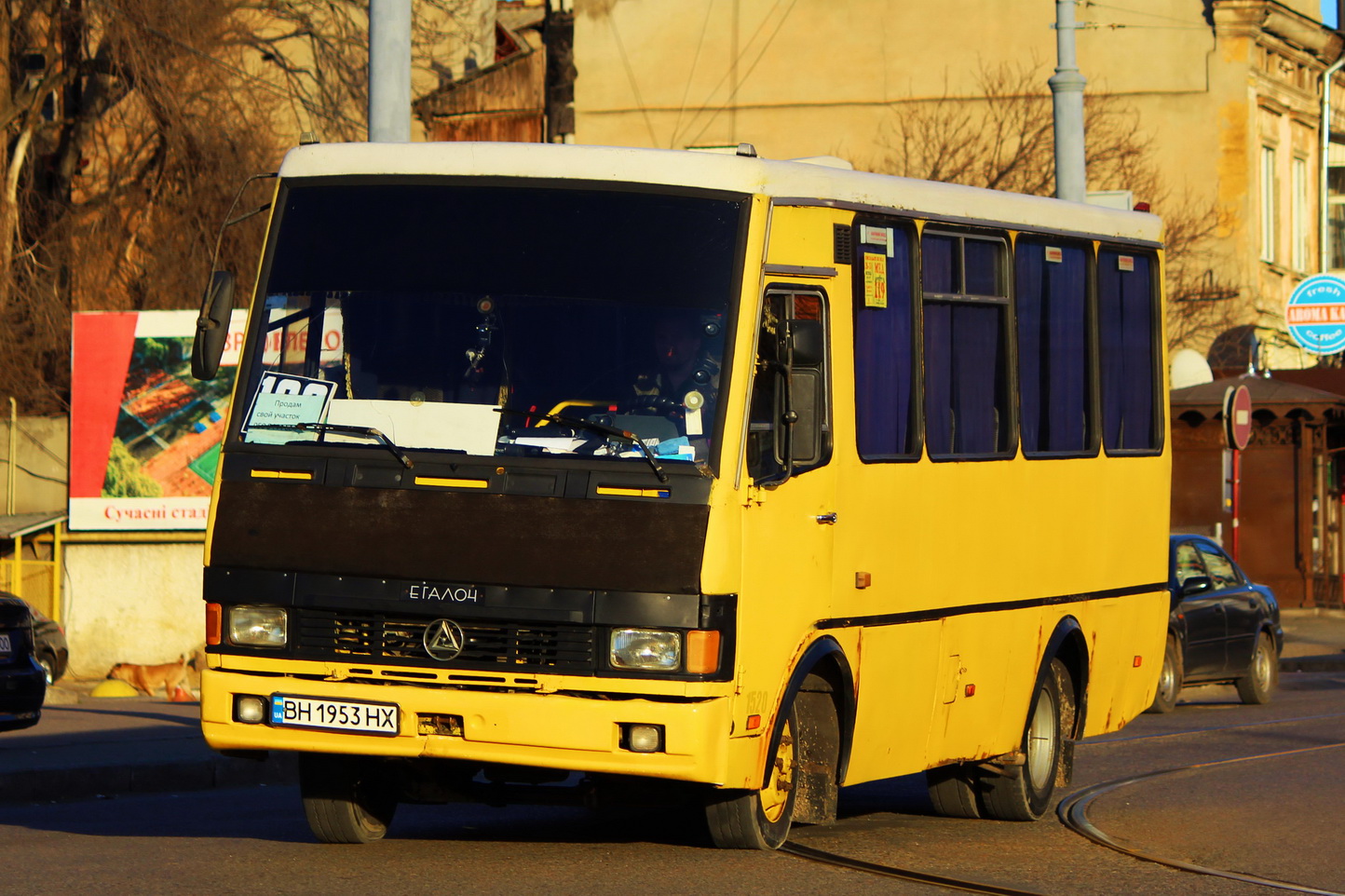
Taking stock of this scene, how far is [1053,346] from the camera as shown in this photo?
38.4ft

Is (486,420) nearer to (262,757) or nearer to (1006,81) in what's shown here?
(262,757)

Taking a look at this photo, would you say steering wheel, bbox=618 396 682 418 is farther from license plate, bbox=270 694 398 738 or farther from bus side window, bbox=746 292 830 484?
license plate, bbox=270 694 398 738

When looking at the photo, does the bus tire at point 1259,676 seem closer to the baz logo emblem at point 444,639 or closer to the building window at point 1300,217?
the baz logo emblem at point 444,639

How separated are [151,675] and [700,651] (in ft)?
51.6

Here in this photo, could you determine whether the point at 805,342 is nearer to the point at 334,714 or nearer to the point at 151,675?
the point at 334,714

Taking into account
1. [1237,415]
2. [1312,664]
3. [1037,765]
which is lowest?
[1312,664]

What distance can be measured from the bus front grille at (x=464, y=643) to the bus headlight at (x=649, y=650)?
12 cm

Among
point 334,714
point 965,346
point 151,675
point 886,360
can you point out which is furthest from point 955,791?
point 151,675

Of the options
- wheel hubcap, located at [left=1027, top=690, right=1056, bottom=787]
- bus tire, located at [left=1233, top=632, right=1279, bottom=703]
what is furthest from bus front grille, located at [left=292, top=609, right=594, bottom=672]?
bus tire, located at [left=1233, top=632, right=1279, bottom=703]

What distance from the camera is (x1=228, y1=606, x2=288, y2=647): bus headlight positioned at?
8.64m

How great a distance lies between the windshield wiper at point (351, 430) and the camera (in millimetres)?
8570

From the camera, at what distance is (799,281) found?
29.8 ft

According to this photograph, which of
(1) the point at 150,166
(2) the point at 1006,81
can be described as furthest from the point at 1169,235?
(1) the point at 150,166

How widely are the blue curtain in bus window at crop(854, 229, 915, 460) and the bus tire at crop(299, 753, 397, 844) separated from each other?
2.53 metres
